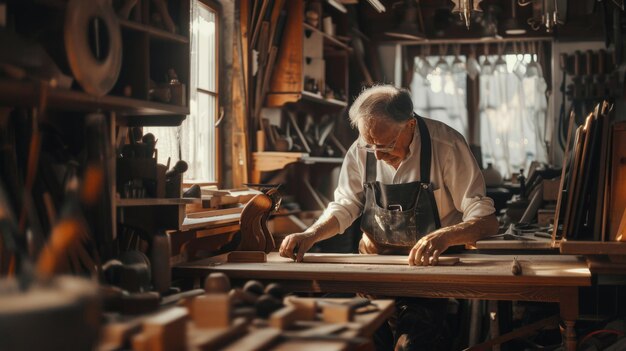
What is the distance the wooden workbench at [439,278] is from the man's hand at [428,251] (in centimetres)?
7

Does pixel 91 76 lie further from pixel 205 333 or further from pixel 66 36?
pixel 205 333

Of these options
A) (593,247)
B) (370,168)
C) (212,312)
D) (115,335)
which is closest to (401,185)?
(370,168)

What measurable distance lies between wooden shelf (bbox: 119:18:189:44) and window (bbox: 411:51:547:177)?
5.77 metres

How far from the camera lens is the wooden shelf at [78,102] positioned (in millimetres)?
2373

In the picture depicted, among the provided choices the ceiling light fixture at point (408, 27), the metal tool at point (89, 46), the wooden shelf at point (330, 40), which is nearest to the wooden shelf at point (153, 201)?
the metal tool at point (89, 46)

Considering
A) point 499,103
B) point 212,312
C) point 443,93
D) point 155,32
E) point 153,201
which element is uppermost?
→ point 443,93

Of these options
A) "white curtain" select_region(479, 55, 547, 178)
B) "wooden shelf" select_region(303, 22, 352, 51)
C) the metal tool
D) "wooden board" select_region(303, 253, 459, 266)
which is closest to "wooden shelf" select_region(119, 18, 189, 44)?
the metal tool

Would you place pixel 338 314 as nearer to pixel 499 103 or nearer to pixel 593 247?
pixel 593 247

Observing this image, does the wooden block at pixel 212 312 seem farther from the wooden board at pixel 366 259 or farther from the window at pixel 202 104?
the window at pixel 202 104

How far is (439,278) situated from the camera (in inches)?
133

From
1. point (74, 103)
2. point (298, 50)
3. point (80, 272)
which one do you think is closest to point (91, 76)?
point (74, 103)

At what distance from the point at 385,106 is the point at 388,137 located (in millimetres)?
161

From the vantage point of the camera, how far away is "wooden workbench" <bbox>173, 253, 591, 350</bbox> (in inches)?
130

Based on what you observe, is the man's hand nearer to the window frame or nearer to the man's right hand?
the man's right hand
